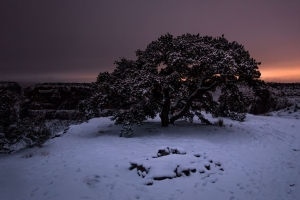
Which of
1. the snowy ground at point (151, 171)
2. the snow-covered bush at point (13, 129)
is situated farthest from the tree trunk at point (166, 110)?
the snow-covered bush at point (13, 129)

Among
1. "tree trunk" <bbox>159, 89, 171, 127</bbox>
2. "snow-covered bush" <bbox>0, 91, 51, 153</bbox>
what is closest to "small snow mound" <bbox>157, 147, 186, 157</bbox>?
"tree trunk" <bbox>159, 89, 171, 127</bbox>

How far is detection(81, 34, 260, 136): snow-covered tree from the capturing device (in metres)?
13.8

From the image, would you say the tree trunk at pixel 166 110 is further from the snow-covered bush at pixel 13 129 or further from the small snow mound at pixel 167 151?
the snow-covered bush at pixel 13 129

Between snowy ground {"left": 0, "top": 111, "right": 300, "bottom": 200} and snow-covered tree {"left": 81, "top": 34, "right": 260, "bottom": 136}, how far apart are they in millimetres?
3269

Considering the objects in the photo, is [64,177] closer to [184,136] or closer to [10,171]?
[10,171]

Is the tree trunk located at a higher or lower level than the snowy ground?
higher

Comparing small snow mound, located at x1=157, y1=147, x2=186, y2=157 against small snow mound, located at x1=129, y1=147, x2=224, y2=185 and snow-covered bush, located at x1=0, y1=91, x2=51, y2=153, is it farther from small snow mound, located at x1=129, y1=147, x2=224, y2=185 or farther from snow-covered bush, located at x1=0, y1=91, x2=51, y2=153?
snow-covered bush, located at x1=0, y1=91, x2=51, y2=153

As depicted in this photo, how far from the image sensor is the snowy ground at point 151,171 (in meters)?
6.84

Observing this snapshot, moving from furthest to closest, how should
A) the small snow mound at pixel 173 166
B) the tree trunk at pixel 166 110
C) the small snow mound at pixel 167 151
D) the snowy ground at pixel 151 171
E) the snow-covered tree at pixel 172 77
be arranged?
1. the tree trunk at pixel 166 110
2. the snow-covered tree at pixel 172 77
3. the small snow mound at pixel 167 151
4. the small snow mound at pixel 173 166
5. the snowy ground at pixel 151 171

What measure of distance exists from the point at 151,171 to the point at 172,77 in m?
7.87

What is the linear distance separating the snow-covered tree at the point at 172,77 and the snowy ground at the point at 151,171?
129 inches

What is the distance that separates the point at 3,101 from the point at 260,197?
13.9 metres

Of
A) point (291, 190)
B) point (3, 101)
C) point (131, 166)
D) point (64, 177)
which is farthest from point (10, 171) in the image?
point (291, 190)

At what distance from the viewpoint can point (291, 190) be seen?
7328 mm
